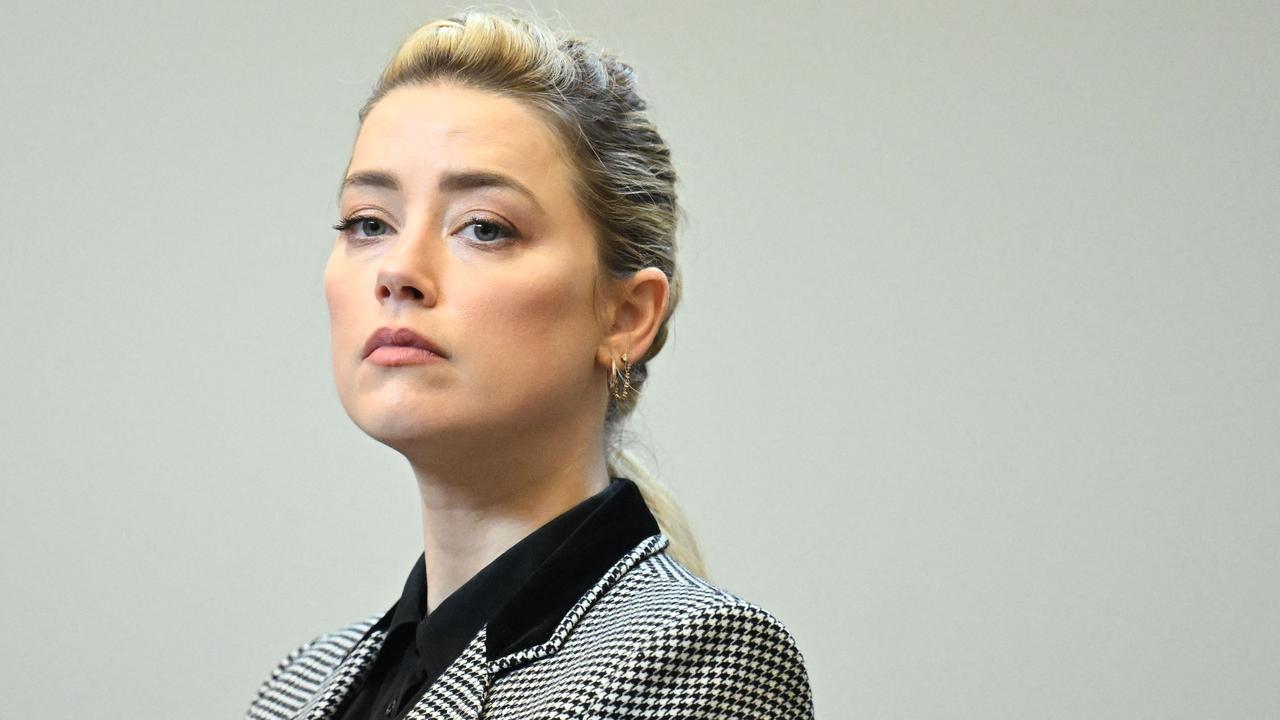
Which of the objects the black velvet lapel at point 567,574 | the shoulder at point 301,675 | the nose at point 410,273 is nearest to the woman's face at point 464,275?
the nose at point 410,273

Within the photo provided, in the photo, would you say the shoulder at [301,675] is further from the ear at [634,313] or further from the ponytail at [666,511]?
the ear at [634,313]

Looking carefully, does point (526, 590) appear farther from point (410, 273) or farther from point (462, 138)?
point (462, 138)

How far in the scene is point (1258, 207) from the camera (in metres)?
2.54

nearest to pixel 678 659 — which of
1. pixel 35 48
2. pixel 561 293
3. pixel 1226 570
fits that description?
pixel 561 293

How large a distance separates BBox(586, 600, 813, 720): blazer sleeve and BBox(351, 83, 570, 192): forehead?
46 cm

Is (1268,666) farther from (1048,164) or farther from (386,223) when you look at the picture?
(386,223)

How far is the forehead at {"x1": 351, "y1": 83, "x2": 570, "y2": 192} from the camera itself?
4.91 feet

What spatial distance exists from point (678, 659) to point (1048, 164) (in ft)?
5.17

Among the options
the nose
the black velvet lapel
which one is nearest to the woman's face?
the nose

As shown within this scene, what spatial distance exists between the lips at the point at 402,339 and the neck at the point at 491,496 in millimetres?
111

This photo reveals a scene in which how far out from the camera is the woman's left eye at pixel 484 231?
1.47 m

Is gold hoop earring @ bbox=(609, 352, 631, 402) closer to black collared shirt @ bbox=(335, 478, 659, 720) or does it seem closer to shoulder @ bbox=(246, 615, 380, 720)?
Answer: black collared shirt @ bbox=(335, 478, 659, 720)

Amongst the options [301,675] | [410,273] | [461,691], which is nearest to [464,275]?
[410,273]

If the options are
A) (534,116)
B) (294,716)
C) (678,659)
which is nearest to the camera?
(678,659)
